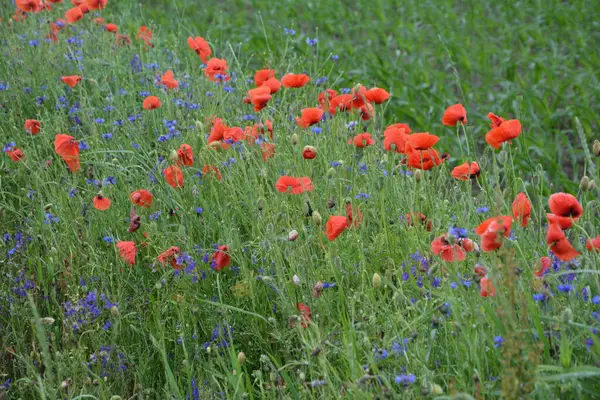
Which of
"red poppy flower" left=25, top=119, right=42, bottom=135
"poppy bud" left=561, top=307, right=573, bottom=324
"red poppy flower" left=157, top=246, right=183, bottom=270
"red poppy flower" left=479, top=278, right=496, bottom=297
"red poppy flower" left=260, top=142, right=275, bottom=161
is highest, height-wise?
"poppy bud" left=561, top=307, right=573, bottom=324

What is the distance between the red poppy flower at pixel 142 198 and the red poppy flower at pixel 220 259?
34 cm

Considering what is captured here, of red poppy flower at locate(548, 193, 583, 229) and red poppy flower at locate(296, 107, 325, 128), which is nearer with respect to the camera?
red poppy flower at locate(548, 193, 583, 229)

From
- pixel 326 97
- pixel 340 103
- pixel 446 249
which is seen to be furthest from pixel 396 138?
pixel 326 97

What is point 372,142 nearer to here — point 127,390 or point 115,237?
point 115,237

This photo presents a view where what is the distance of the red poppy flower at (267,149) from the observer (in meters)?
2.89

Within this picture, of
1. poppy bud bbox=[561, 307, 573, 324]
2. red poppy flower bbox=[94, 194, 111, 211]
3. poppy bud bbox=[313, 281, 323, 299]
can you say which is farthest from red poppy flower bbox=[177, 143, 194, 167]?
poppy bud bbox=[561, 307, 573, 324]

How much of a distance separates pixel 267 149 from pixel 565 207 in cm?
124

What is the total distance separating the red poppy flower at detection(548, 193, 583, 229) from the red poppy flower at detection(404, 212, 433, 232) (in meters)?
0.53

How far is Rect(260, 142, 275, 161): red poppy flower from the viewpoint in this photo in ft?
9.47

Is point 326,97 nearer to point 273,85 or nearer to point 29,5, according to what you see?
point 273,85

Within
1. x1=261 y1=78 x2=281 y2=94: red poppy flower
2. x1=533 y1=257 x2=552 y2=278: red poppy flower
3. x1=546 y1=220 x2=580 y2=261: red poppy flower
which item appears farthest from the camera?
x1=261 y1=78 x2=281 y2=94: red poppy flower

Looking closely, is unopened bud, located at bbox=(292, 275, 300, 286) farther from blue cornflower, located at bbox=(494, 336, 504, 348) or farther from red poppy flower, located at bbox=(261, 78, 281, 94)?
red poppy flower, located at bbox=(261, 78, 281, 94)

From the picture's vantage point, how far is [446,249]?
6.84ft

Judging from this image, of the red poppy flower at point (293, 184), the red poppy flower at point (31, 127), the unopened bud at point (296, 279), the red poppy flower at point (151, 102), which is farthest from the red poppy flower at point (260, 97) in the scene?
the red poppy flower at point (31, 127)
